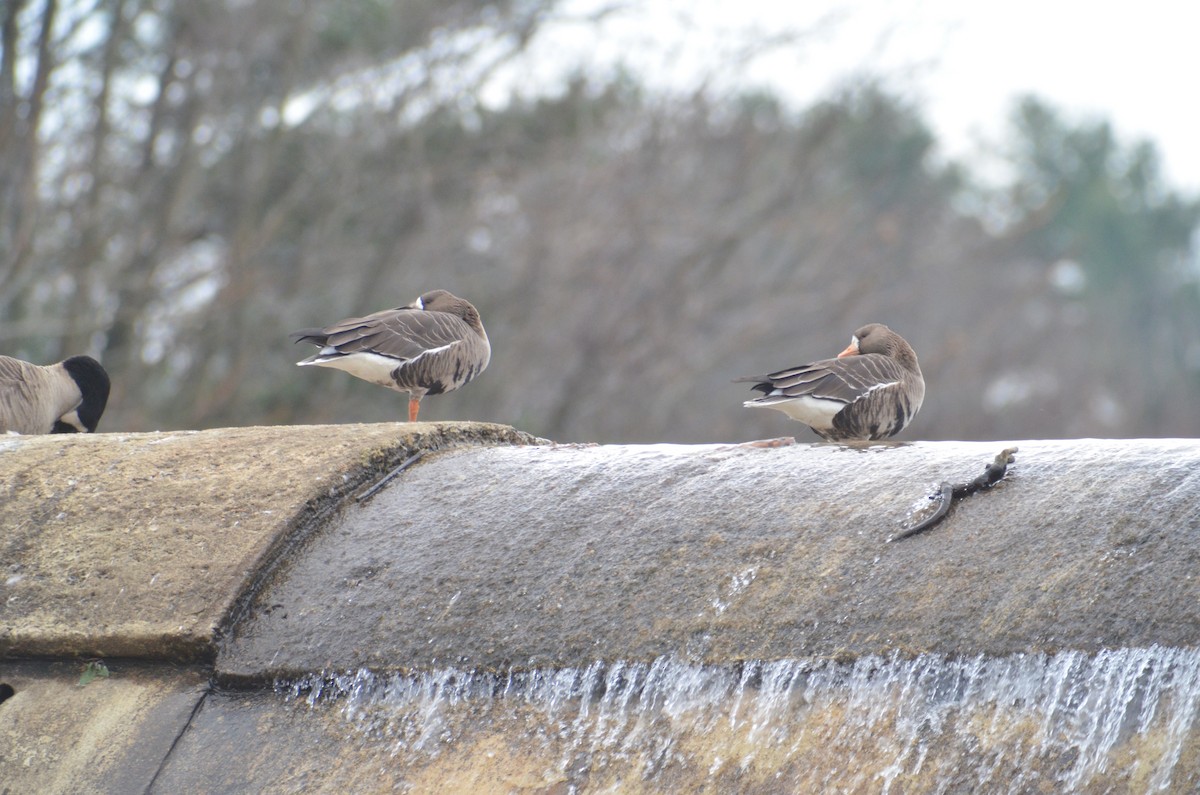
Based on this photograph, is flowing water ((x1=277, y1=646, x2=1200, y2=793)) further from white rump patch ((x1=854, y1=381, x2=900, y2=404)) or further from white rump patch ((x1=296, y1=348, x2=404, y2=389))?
white rump patch ((x1=296, y1=348, x2=404, y2=389))

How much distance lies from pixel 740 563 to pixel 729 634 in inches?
9.9

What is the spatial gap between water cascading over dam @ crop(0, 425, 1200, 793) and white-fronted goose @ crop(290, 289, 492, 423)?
192cm

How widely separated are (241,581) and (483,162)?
12.8 m

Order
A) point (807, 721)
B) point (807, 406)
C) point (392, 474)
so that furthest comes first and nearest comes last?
point (807, 406) < point (392, 474) < point (807, 721)

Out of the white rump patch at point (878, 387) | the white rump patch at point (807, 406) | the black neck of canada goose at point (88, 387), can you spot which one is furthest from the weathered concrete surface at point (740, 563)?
the black neck of canada goose at point (88, 387)

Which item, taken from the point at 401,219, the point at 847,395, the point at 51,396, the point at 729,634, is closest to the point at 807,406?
the point at 847,395

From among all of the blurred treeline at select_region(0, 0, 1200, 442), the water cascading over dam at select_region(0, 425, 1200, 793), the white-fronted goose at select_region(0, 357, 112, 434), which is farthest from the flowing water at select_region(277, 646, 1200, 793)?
the blurred treeline at select_region(0, 0, 1200, 442)

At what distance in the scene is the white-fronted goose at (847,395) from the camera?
4992 millimetres

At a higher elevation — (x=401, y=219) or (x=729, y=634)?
(x=401, y=219)

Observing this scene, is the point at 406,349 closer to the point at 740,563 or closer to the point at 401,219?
the point at 740,563

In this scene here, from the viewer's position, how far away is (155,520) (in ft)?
13.3

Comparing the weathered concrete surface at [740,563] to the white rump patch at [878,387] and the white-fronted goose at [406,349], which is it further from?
the white-fronted goose at [406,349]

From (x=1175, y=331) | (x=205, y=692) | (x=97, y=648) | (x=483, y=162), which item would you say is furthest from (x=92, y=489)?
(x=1175, y=331)

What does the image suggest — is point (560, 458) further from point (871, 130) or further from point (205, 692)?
point (871, 130)
